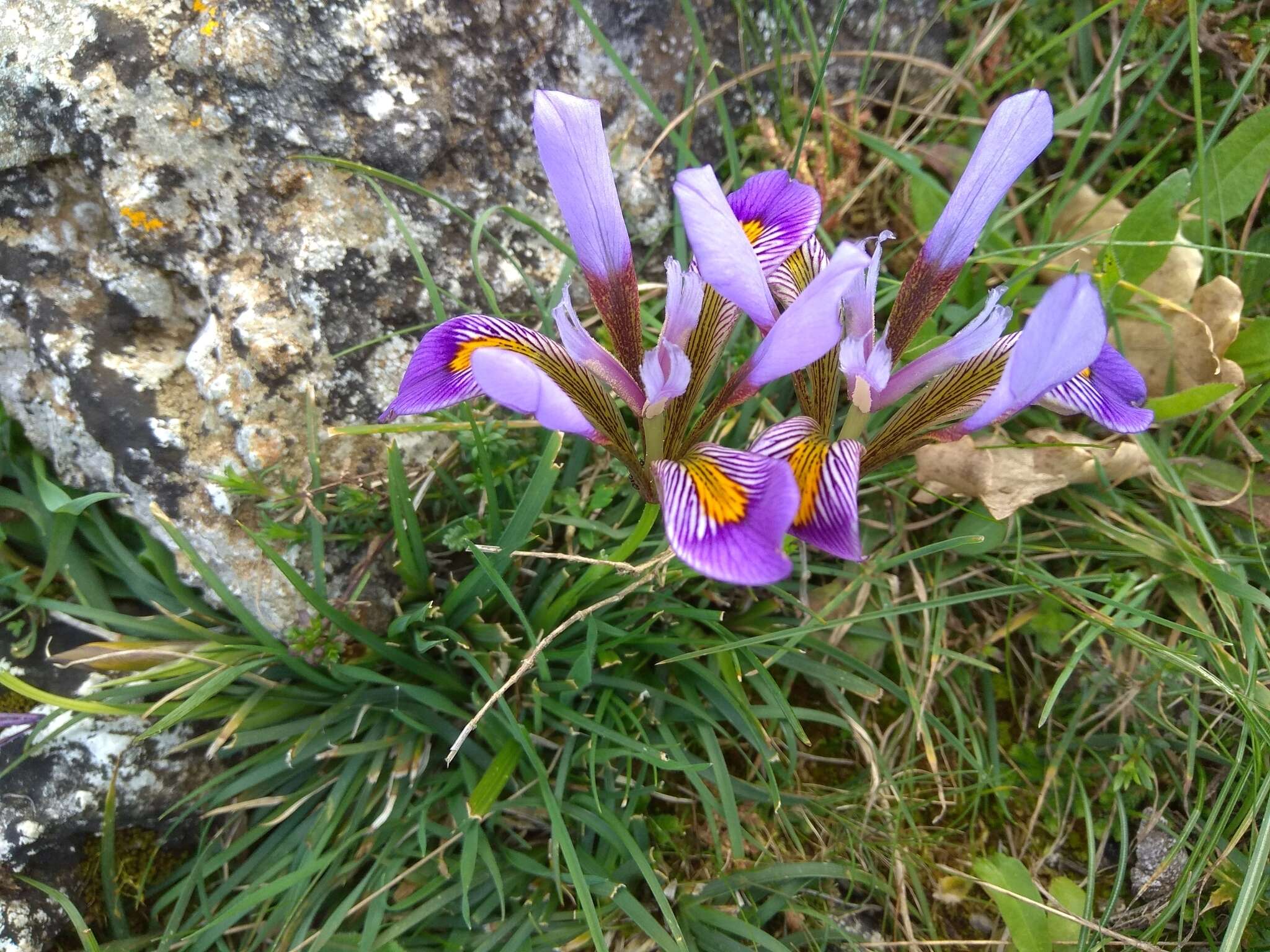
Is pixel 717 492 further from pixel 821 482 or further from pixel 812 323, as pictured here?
pixel 812 323

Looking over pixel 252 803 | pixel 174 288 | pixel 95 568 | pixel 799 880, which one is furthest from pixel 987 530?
pixel 95 568

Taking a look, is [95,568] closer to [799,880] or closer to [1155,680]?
[799,880]

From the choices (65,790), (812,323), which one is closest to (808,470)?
(812,323)

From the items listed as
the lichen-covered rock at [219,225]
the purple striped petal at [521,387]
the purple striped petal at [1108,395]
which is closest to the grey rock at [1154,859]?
the purple striped petal at [1108,395]

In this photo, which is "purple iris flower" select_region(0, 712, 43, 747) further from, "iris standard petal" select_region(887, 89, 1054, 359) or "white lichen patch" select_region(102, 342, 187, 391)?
"iris standard petal" select_region(887, 89, 1054, 359)

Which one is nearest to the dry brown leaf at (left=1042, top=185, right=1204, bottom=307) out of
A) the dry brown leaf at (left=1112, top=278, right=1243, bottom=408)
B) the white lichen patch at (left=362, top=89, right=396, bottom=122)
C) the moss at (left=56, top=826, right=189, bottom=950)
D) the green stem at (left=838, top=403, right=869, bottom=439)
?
the dry brown leaf at (left=1112, top=278, right=1243, bottom=408)
